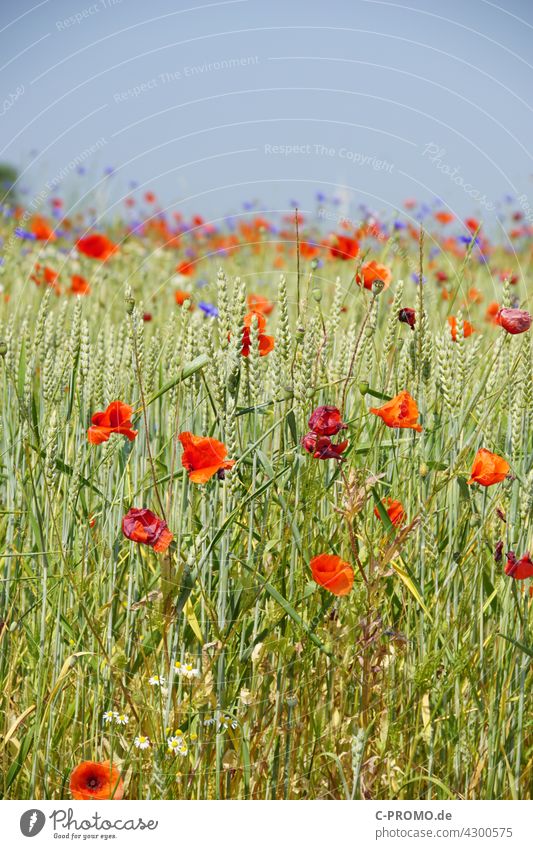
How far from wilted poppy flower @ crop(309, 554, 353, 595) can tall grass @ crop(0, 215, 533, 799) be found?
32 millimetres

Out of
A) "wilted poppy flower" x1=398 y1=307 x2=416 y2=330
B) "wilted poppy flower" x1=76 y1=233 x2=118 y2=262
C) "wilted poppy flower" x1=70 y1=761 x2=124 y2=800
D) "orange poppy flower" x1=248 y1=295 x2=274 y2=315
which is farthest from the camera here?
"wilted poppy flower" x1=76 y1=233 x2=118 y2=262

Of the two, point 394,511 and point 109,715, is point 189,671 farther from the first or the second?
point 394,511

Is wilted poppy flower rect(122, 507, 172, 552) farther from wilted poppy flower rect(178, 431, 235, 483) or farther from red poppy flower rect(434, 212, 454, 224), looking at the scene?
red poppy flower rect(434, 212, 454, 224)

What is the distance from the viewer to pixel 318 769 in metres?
1.33

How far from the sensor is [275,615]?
1.28 meters

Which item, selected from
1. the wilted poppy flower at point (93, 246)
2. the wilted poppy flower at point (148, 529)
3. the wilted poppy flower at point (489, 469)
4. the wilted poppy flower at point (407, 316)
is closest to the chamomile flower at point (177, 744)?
the wilted poppy flower at point (148, 529)

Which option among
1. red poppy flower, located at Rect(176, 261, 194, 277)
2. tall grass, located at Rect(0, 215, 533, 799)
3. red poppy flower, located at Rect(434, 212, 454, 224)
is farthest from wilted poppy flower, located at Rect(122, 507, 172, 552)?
red poppy flower, located at Rect(434, 212, 454, 224)

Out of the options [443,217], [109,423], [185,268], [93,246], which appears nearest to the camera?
[109,423]

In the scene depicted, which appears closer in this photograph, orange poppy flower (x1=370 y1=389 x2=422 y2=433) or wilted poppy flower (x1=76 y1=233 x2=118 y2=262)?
orange poppy flower (x1=370 y1=389 x2=422 y2=433)

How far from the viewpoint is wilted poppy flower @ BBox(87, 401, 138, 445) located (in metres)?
1.27

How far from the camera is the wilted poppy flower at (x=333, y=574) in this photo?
1230 mm

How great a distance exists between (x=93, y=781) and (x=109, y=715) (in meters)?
0.09

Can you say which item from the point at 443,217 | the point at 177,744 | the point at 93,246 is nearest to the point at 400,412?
the point at 177,744

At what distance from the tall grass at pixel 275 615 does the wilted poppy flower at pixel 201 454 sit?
0.04m
